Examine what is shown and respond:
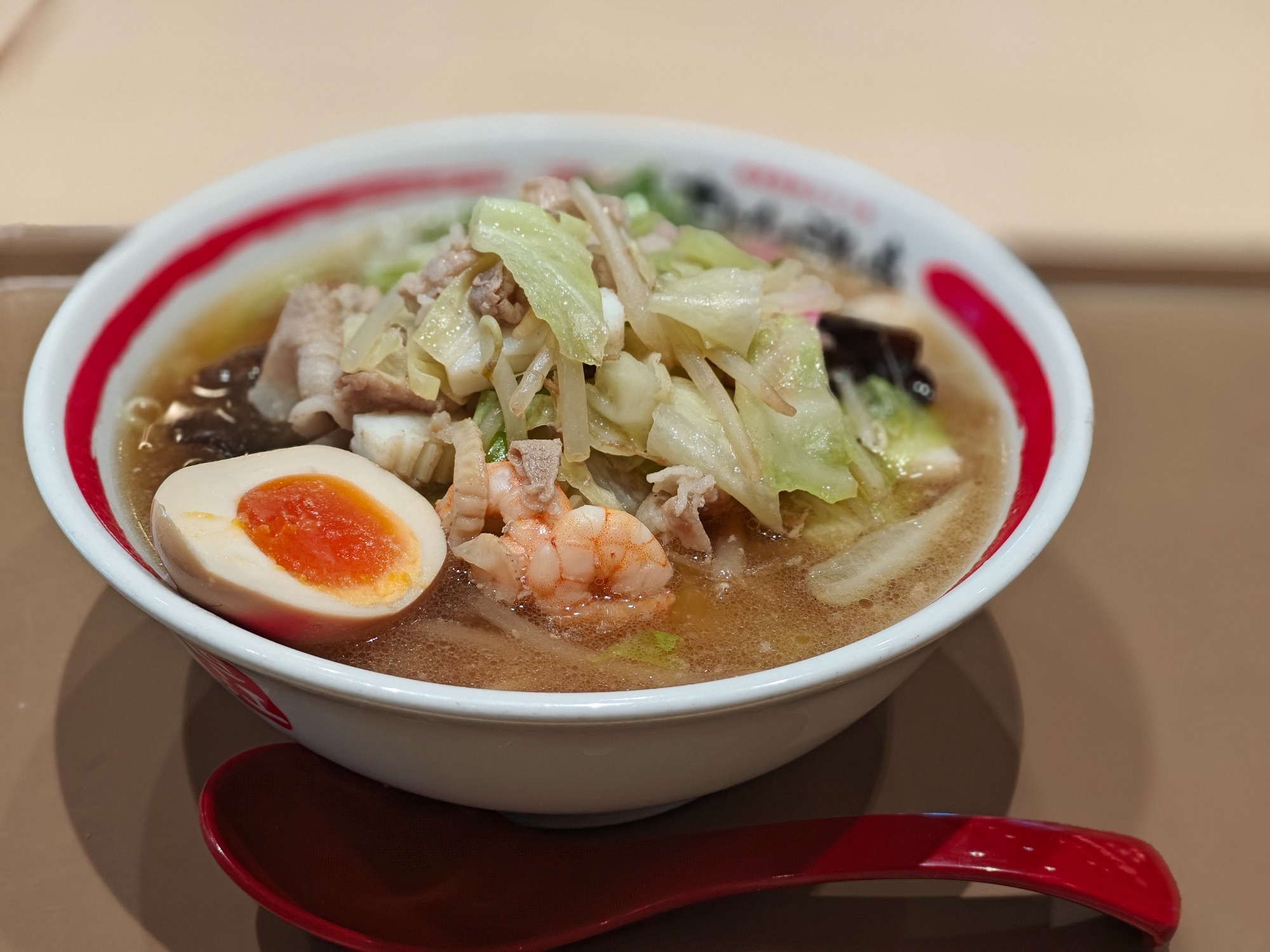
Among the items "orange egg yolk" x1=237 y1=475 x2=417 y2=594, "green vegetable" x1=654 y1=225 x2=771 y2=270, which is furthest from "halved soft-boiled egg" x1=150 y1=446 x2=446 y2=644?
"green vegetable" x1=654 y1=225 x2=771 y2=270

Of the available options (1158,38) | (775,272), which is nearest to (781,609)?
(775,272)

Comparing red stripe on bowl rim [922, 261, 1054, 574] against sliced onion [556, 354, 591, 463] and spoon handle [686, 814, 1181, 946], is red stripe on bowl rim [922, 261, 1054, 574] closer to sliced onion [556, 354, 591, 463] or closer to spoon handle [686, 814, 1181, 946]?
spoon handle [686, 814, 1181, 946]

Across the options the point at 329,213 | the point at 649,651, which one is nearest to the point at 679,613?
the point at 649,651

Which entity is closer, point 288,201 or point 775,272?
point 775,272

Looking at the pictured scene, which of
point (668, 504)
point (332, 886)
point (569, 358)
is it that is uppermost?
point (569, 358)

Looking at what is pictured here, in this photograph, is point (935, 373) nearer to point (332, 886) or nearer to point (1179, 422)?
point (1179, 422)

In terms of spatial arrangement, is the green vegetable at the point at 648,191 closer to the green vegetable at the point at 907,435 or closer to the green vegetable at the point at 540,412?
the green vegetable at the point at 907,435
